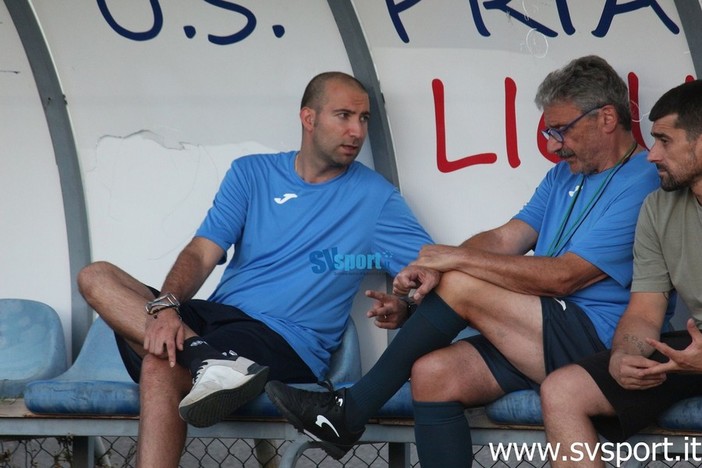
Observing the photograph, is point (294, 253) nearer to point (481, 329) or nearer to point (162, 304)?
point (162, 304)

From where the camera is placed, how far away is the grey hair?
4039 millimetres

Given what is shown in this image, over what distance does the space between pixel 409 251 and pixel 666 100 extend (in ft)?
4.12

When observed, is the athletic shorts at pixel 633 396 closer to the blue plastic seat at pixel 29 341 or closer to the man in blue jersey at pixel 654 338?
the man in blue jersey at pixel 654 338

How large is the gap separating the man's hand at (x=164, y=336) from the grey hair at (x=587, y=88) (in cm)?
154

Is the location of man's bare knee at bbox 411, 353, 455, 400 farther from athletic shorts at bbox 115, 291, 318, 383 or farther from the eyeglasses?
the eyeglasses

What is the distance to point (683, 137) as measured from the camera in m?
3.60

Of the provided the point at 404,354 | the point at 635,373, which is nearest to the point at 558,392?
the point at 635,373

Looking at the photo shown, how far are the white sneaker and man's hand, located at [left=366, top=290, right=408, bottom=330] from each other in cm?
50

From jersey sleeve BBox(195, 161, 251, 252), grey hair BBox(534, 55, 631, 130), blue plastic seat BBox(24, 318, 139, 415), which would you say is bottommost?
blue plastic seat BBox(24, 318, 139, 415)

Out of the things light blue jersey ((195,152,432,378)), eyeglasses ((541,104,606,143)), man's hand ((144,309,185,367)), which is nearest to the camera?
man's hand ((144,309,185,367))

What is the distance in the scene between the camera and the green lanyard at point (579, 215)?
156 inches

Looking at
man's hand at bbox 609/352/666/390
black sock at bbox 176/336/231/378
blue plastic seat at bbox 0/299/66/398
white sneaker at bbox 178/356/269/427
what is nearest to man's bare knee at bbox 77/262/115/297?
black sock at bbox 176/336/231/378

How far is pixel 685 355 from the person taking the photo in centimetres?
329

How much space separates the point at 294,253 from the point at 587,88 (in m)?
1.29
